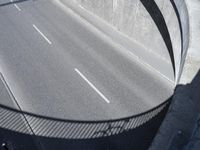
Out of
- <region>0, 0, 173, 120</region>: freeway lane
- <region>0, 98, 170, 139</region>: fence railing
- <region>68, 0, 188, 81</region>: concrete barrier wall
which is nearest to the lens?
<region>0, 98, 170, 139</region>: fence railing

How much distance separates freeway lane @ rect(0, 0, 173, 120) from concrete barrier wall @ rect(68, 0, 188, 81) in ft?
4.11

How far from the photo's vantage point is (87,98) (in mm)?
14188

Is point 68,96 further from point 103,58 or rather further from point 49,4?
point 49,4

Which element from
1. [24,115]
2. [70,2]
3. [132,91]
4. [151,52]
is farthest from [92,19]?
[24,115]

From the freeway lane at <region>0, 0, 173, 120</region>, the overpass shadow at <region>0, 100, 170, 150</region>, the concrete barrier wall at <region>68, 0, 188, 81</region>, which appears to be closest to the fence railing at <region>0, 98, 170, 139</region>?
the overpass shadow at <region>0, 100, 170, 150</region>

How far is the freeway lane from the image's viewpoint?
539 inches

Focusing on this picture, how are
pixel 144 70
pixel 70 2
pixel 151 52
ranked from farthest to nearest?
pixel 70 2 → pixel 151 52 → pixel 144 70

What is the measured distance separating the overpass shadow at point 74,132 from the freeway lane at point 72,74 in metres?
0.42

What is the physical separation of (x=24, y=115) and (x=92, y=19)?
10.7 m

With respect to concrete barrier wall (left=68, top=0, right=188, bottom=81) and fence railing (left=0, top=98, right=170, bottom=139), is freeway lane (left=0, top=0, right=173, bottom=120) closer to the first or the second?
fence railing (left=0, top=98, right=170, bottom=139)

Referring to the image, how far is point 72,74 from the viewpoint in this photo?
1595 centimetres

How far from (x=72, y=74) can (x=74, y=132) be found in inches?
168

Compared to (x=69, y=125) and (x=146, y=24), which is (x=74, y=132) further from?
(x=146, y=24)

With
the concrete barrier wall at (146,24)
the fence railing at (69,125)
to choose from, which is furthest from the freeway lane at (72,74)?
the concrete barrier wall at (146,24)
